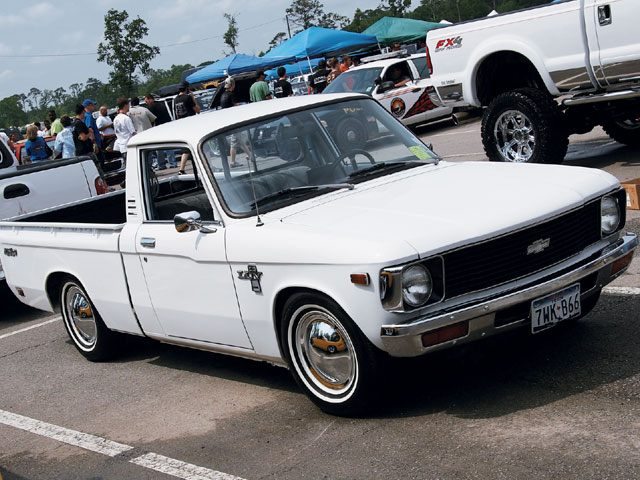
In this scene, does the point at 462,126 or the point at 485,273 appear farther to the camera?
the point at 462,126

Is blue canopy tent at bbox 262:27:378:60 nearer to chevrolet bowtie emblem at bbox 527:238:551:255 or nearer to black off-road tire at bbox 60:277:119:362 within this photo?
black off-road tire at bbox 60:277:119:362

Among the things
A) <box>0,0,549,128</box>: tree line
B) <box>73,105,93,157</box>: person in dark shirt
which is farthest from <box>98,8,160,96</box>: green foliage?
<box>73,105,93,157</box>: person in dark shirt

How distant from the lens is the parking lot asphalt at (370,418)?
406 centimetres

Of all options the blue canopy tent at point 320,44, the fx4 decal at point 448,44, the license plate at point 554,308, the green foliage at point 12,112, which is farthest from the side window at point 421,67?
the green foliage at point 12,112

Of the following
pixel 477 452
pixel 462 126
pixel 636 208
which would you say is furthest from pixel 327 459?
pixel 462 126

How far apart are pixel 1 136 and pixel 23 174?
267cm

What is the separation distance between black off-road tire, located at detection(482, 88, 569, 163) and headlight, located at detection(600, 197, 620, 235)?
5.28 meters

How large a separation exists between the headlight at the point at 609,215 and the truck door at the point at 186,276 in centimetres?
218

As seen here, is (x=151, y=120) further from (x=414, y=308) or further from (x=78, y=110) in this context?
(x=414, y=308)

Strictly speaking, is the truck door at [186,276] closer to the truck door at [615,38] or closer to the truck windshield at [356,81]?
the truck door at [615,38]

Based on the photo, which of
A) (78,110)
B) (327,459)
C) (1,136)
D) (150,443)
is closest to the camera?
(327,459)

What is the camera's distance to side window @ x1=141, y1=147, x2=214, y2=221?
600 cm

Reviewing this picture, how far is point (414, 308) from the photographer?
4359 mm

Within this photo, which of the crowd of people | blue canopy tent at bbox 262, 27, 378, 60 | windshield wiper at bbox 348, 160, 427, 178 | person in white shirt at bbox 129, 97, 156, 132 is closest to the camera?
windshield wiper at bbox 348, 160, 427, 178
